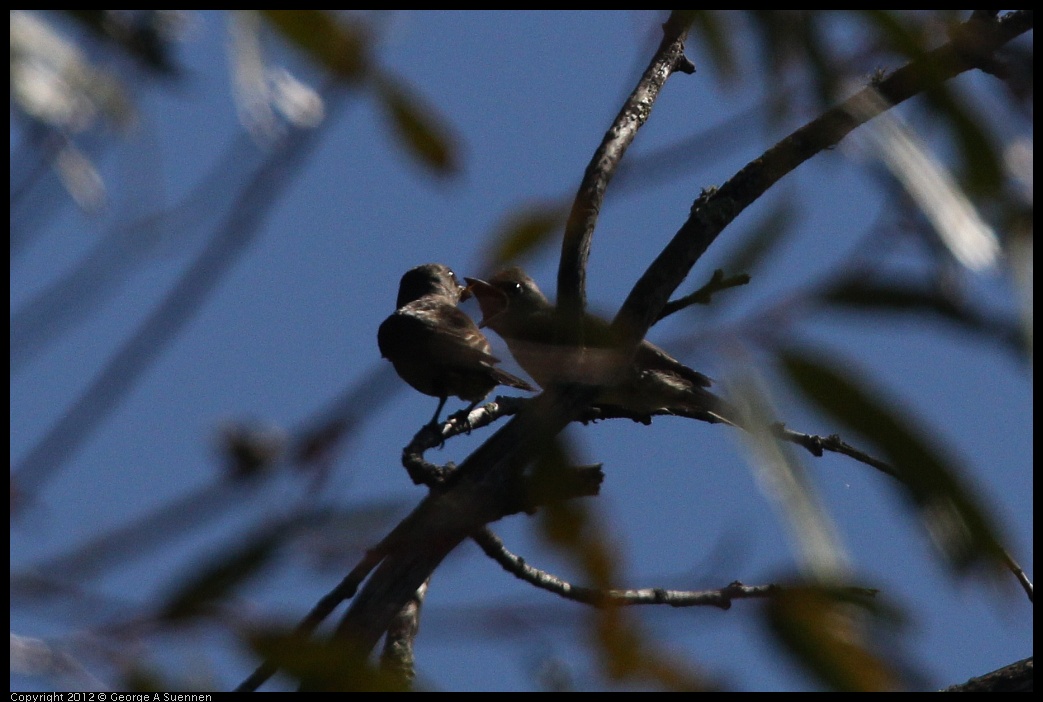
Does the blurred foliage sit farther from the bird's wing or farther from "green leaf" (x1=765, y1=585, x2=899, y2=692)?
the bird's wing

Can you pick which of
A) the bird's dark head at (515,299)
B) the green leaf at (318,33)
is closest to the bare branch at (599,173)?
the green leaf at (318,33)

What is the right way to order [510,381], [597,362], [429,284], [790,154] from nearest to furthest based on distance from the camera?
[597,362], [790,154], [510,381], [429,284]

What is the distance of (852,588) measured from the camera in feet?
4.17

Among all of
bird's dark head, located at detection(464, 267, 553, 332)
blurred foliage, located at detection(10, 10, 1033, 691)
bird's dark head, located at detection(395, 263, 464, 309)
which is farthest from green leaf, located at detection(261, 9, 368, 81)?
bird's dark head, located at detection(395, 263, 464, 309)

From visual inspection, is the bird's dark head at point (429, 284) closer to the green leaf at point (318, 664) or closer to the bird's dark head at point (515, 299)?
the bird's dark head at point (515, 299)

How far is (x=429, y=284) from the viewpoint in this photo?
23.4ft

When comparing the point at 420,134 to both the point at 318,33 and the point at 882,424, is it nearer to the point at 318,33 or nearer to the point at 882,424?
the point at 318,33

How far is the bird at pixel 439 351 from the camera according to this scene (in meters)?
4.68

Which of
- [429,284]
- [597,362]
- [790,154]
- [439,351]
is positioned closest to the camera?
[597,362]

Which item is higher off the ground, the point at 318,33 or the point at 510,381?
the point at 510,381

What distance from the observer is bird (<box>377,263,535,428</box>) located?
184 inches

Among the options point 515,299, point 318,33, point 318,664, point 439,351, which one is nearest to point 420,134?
point 318,33

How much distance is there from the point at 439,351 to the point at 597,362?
334 centimetres
